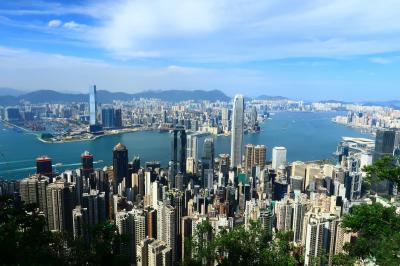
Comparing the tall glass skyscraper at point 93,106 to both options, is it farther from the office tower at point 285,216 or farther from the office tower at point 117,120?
the office tower at point 285,216

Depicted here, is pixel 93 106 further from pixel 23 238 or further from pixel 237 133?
pixel 23 238

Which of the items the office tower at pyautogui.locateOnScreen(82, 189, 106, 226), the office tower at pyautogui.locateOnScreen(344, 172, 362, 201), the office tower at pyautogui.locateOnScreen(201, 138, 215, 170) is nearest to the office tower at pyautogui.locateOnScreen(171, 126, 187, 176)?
the office tower at pyautogui.locateOnScreen(201, 138, 215, 170)

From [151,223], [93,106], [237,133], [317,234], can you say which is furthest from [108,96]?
[317,234]

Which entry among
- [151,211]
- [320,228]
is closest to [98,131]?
[151,211]

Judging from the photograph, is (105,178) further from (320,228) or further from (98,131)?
(98,131)

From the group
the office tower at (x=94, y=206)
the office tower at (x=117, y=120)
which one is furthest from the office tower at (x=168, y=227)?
the office tower at (x=117, y=120)

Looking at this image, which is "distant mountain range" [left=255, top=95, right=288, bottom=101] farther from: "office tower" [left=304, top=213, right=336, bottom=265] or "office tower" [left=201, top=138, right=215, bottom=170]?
"office tower" [left=304, top=213, right=336, bottom=265]
